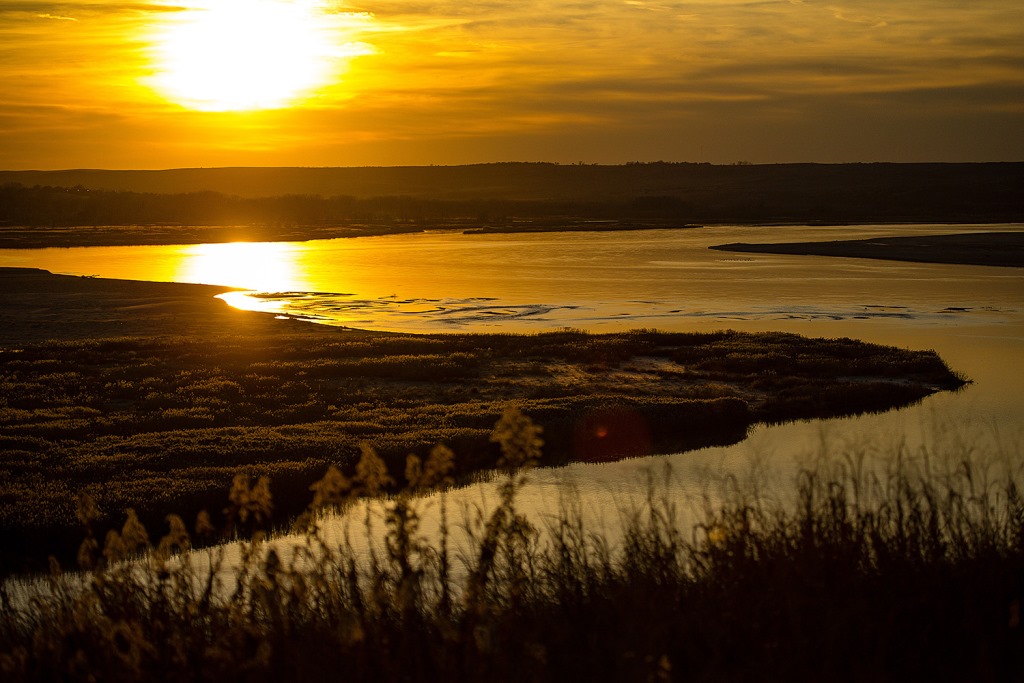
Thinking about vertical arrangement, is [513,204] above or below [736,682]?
above

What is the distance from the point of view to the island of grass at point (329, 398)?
15.3 m

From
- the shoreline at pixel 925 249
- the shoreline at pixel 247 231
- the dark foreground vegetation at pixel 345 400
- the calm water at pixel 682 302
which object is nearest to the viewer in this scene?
the dark foreground vegetation at pixel 345 400

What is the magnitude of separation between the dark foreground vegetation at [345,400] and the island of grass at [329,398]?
0.05m

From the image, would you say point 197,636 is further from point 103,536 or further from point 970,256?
point 970,256

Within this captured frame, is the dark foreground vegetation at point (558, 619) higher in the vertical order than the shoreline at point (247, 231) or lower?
lower

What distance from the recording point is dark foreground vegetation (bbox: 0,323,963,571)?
15.3m

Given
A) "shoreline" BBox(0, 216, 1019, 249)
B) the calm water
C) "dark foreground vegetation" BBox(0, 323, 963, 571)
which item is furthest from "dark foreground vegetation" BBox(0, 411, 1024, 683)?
"shoreline" BBox(0, 216, 1019, 249)

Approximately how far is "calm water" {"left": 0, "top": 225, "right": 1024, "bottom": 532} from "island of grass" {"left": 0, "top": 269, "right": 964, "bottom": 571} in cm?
138

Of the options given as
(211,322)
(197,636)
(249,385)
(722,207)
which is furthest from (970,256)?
(722,207)

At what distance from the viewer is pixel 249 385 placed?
22.3 meters

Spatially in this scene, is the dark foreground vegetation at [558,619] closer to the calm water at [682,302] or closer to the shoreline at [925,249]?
the calm water at [682,302]

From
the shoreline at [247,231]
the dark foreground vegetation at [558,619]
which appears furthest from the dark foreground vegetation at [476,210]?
the dark foreground vegetation at [558,619]

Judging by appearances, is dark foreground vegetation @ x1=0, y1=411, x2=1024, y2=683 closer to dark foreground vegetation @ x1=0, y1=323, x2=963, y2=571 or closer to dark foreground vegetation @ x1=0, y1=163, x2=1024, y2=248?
dark foreground vegetation @ x1=0, y1=323, x2=963, y2=571

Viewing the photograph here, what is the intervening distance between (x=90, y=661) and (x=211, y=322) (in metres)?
29.2
